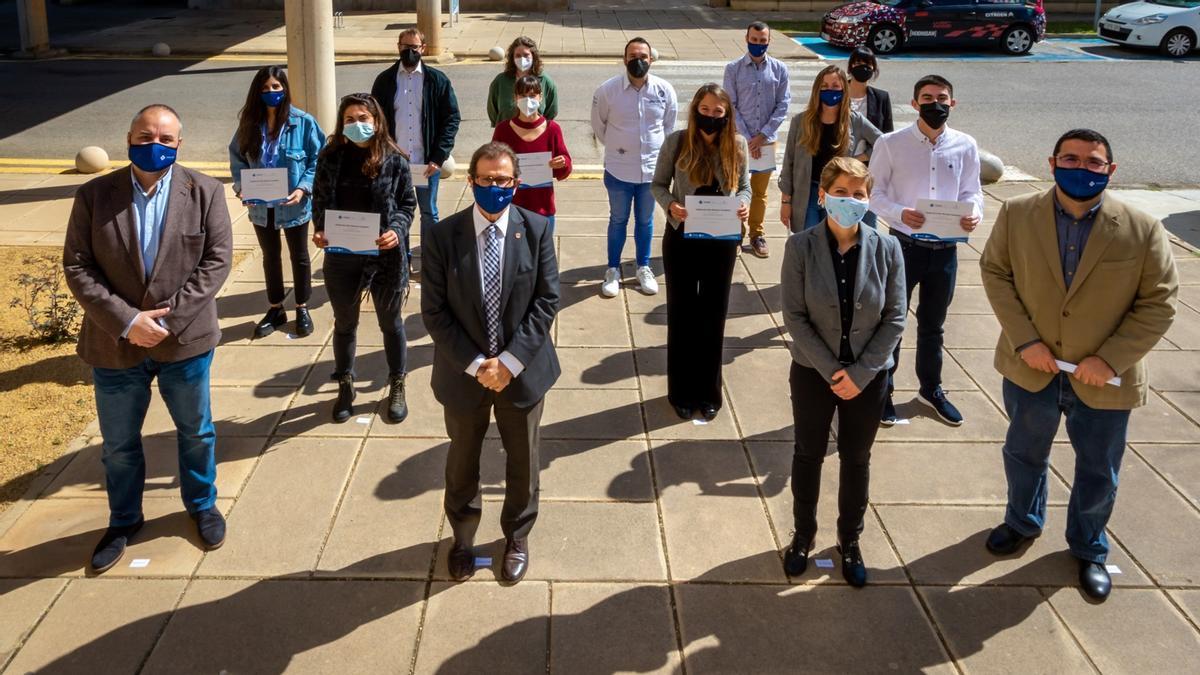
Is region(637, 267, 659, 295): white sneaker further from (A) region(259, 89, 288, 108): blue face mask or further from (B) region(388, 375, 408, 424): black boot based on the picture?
(A) region(259, 89, 288, 108): blue face mask

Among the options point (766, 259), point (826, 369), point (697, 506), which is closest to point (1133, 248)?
point (826, 369)

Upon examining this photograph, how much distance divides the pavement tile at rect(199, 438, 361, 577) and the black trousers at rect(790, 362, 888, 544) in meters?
2.49

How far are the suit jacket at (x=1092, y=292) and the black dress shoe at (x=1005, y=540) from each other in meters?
0.79

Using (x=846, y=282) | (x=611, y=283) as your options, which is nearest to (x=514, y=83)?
(x=611, y=283)

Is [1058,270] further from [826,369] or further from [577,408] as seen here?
[577,408]

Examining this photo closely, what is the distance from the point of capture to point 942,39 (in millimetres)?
23562

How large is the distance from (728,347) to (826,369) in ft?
10.6

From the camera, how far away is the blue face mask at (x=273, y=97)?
24.2ft

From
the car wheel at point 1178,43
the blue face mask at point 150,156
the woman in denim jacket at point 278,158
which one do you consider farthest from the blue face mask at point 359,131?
the car wheel at point 1178,43

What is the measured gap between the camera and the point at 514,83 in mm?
9047

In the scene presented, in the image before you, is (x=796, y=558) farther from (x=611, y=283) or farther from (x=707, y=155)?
(x=611, y=283)

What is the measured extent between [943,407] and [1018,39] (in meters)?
19.6

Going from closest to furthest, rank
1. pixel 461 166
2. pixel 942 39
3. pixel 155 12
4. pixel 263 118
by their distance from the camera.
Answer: pixel 263 118 < pixel 461 166 < pixel 942 39 < pixel 155 12

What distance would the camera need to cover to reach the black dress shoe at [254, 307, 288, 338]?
26.6 feet
